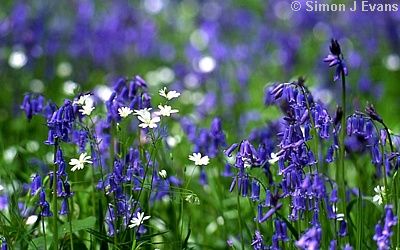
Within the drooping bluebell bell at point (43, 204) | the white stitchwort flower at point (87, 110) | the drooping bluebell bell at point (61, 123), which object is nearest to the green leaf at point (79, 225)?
the drooping bluebell bell at point (43, 204)

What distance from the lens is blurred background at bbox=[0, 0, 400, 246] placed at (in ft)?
23.2

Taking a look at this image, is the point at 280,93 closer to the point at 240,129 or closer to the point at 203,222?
the point at 203,222

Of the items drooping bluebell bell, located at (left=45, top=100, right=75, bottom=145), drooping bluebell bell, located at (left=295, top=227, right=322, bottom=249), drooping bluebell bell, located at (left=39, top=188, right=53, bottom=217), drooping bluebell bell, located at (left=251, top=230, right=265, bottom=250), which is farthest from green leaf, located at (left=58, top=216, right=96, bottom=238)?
drooping bluebell bell, located at (left=295, top=227, right=322, bottom=249)

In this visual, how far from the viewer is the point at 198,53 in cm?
862

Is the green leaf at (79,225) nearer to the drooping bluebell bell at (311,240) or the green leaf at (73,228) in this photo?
the green leaf at (73,228)

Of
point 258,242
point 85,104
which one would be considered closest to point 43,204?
point 85,104

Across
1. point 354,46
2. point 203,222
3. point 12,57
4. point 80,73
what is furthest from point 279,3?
point 203,222

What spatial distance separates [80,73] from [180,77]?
93 centimetres

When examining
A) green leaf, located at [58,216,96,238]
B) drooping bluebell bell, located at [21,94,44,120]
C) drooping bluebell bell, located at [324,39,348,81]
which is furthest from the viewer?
drooping bluebell bell, located at [21,94,44,120]

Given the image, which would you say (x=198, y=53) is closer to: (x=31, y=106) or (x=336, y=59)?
(x=31, y=106)

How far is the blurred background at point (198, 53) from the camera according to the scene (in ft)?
23.2

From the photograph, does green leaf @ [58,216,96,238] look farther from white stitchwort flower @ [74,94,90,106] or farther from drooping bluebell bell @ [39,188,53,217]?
white stitchwort flower @ [74,94,90,106]

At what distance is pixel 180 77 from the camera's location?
7.95 meters

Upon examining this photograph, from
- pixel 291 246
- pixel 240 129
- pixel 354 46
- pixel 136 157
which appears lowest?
pixel 291 246
